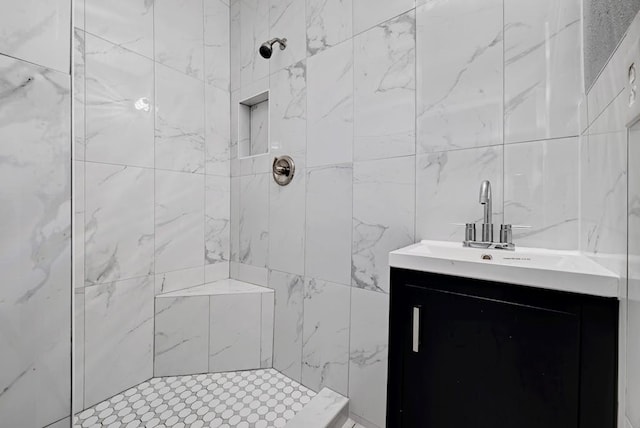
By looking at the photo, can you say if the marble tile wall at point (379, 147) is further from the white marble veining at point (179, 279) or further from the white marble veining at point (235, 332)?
the white marble veining at point (179, 279)

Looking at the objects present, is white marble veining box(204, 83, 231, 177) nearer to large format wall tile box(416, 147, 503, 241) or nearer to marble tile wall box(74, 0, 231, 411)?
marble tile wall box(74, 0, 231, 411)

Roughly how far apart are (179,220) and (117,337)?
0.73 meters

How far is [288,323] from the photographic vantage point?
67.3 inches

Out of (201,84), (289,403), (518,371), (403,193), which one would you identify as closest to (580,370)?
(518,371)

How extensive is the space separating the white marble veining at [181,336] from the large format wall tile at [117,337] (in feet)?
0.17

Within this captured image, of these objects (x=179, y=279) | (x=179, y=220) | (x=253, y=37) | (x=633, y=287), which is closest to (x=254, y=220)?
(x=179, y=220)

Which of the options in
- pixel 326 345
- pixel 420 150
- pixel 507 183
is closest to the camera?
pixel 507 183

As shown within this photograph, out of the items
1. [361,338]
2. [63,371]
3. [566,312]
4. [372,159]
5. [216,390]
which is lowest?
[216,390]

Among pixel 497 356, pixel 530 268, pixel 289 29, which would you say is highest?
pixel 289 29

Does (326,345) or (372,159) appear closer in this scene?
(372,159)

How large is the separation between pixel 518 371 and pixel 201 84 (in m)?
2.23

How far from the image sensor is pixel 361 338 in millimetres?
1372

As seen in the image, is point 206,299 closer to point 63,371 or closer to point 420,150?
point 63,371

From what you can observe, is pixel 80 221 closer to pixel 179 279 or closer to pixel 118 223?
pixel 118 223
